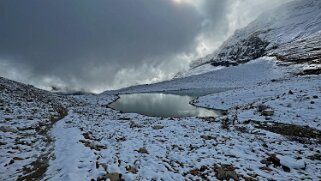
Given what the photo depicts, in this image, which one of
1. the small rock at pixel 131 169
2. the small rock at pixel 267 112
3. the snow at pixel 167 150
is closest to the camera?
the small rock at pixel 131 169

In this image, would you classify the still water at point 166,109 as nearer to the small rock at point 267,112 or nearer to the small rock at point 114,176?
the small rock at point 267,112

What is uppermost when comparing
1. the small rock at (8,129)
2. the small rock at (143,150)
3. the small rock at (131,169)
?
the small rock at (8,129)

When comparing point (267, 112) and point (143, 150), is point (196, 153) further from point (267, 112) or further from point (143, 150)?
point (267, 112)

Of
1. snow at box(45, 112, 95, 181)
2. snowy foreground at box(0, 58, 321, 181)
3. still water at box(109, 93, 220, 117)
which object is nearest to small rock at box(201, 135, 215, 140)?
snowy foreground at box(0, 58, 321, 181)

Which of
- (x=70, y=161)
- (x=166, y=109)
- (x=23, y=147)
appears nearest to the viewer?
(x=70, y=161)

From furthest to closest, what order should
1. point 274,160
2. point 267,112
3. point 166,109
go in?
point 166,109 < point 267,112 < point 274,160

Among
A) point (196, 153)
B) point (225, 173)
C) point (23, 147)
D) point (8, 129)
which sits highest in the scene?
point (8, 129)

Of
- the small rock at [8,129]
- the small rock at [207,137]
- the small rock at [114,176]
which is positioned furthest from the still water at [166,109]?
the small rock at [114,176]

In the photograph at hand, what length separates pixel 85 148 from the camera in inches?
535

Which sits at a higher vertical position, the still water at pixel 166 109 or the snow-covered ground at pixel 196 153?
the still water at pixel 166 109

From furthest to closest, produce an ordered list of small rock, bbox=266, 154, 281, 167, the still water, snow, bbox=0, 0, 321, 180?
1. the still water
2. small rock, bbox=266, 154, 281, 167
3. snow, bbox=0, 0, 321, 180

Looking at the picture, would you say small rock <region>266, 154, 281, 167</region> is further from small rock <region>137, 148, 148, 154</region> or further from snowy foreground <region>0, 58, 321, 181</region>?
small rock <region>137, 148, 148, 154</region>

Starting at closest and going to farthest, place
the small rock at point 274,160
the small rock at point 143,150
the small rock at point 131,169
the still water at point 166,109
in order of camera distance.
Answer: the small rock at point 131,169 → the small rock at point 274,160 → the small rock at point 143,150 → the still water at point 166,109

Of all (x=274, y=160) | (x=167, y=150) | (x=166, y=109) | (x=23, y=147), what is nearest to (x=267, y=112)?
(x=274, y=160)
